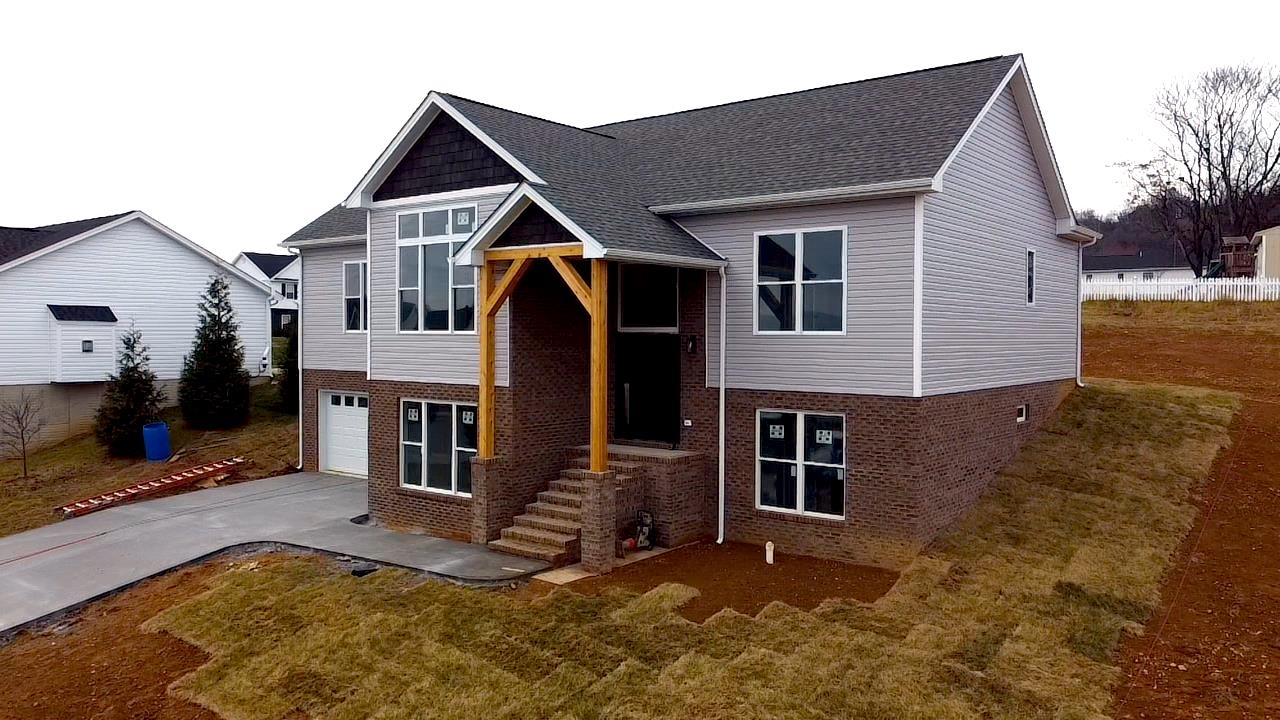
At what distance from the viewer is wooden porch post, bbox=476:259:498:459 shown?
13.5m

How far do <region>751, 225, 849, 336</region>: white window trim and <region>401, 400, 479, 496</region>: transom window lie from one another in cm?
514

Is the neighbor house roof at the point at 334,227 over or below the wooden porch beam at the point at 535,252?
over

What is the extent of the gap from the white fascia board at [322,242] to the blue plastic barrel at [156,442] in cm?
691

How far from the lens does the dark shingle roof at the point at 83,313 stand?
26609 millimetres

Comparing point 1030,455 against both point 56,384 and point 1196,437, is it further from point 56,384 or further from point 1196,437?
point 56,384

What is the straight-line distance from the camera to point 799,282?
1304cm

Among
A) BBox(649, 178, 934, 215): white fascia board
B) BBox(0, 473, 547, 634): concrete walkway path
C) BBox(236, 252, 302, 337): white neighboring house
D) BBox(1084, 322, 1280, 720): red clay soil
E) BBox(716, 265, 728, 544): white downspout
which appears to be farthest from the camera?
BBox(236, 252, 302, 337): white neighboring house

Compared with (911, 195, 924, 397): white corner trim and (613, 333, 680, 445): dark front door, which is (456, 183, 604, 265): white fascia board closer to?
(613, 333, 680, 445): dark front door

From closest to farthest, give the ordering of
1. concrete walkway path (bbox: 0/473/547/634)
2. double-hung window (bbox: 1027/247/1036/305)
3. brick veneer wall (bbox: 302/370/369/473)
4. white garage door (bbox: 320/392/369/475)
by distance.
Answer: concrete walkway path (bbox: 0/473/547/634) < double-hung window (bbox: 1027/247/1036/305) < white garage door (bbox: 320/392/369/475) < brick veneer wall (bbox: 302/370/369/473)

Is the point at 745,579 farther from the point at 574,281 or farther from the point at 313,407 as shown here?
the point at 313,407

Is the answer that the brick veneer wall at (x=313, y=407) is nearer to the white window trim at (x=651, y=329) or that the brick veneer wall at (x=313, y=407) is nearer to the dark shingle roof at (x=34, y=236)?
the white window trim at (x=651, y=329)

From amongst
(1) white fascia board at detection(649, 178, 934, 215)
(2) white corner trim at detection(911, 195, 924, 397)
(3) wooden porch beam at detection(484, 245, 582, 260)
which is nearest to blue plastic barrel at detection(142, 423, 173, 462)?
(3) wooden porch beam at detection(484, 245, 582, 260)

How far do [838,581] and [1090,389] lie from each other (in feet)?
34.2

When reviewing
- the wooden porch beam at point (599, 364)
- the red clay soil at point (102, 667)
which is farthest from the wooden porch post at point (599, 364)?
the red clay soil at point (102, 667)
